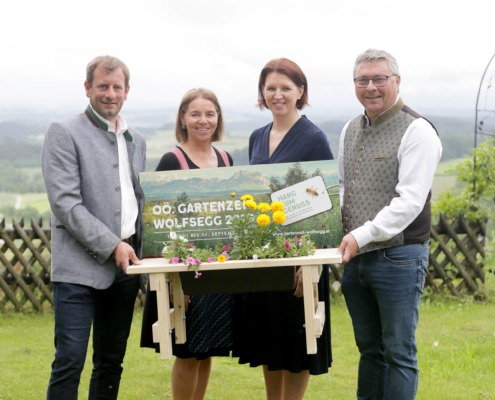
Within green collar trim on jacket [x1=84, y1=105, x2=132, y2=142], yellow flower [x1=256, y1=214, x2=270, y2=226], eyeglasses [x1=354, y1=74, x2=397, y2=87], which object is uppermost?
eyeglasses [x1=354, y1=74, x2=397, y2=87]

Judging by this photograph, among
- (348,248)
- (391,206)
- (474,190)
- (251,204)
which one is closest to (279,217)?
(251,204)

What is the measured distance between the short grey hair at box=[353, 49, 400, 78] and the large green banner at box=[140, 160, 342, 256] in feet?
1.89

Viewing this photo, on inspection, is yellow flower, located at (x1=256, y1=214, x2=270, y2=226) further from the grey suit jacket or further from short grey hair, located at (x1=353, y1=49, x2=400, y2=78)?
short grey hair, located at (x1=353, y1=49, x2=400, y2=78)

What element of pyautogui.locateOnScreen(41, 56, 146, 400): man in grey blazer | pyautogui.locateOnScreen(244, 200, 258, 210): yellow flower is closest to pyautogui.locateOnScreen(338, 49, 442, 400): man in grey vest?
pyautogui.locateOnScreen(244, 200, 258, 210): yellow flower

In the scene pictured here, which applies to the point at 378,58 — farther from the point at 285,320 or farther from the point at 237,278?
the point at 285,320

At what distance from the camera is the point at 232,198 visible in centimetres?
403

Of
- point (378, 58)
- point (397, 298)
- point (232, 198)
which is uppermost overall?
point (378, 58)

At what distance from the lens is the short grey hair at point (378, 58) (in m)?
4.07

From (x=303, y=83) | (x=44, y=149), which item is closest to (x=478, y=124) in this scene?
(x=303, y=83)

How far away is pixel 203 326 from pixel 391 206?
1330 millimetres

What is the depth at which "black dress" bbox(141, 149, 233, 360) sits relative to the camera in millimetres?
4492

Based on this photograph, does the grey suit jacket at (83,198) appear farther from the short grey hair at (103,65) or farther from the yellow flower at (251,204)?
the yellow flower at (251,204)

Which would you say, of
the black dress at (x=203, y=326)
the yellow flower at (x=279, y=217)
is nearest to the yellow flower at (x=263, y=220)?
the yellow flower at (x=279, y=217)

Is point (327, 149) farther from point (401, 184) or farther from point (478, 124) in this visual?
point (478, 124)
